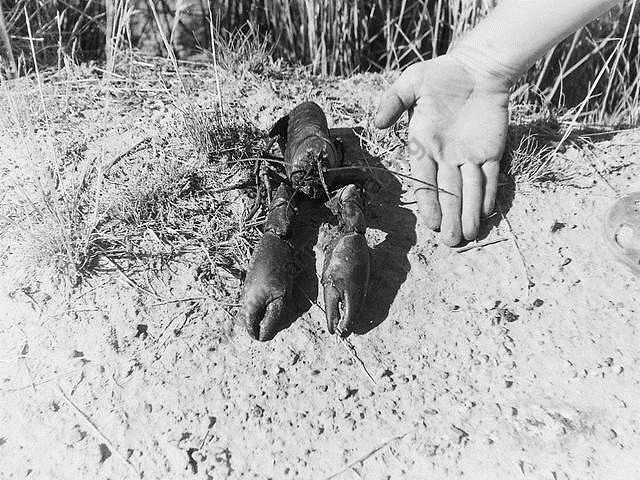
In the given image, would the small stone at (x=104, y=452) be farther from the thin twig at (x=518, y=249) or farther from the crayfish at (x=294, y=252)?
the thin twig at (x=518, y=249)

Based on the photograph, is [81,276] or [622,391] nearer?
[622,391]

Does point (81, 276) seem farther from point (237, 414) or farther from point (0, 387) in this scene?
point (237, 414)

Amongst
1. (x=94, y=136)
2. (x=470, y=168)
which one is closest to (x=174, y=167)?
(x=94, y=136)

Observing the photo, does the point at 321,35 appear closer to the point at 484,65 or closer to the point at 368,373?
the point at 484,65

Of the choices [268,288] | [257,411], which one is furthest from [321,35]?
[257,411]

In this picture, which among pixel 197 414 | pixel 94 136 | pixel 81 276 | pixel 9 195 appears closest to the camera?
pixel 197 414

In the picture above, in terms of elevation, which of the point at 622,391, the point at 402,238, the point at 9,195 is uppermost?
the point at 9,195

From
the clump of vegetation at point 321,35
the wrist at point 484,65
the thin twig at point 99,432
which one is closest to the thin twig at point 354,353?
the thin twig at point 99,432
